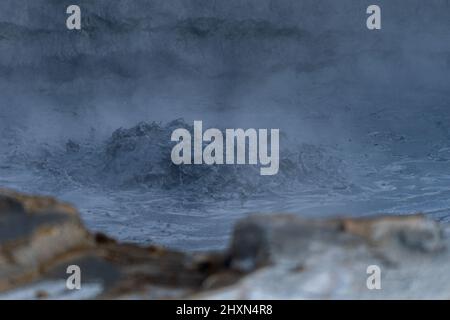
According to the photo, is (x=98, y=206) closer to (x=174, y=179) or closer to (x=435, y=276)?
(x=174, y=179)

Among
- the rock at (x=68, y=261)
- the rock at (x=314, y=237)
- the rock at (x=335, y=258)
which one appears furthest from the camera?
the rock at (x=68, y=261)

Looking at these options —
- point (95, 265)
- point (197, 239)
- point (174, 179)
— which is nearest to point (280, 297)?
point (95, 265)

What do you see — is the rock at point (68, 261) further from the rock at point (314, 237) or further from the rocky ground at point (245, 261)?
the rock at point (314, 237)

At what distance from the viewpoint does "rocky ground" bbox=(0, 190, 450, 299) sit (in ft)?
8.52

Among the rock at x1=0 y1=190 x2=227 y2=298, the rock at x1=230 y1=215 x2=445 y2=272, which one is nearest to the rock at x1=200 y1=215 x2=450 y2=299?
the rock at x1=230 y1=215 x2=445 y2=272

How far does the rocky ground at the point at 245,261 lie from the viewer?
102 inches

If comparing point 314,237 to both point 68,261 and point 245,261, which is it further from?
point 68,261

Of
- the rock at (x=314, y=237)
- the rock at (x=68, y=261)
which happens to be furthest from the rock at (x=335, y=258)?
the rock at (x=68, y=261)

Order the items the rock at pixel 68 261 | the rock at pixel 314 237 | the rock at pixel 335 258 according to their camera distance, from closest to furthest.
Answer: the rock at pixel 335 258, the rock at pixel 314 237, the rock at pixel 68 261

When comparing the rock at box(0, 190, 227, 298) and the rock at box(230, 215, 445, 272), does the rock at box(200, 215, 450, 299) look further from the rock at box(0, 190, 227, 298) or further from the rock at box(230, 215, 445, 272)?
the rock at box(0, 190, 227, 298)

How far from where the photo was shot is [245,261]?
271 cm

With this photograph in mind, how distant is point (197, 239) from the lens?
8977 millimetres

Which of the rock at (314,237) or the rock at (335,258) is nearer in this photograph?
the rock at (335,258)

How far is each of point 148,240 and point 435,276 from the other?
6449mm
